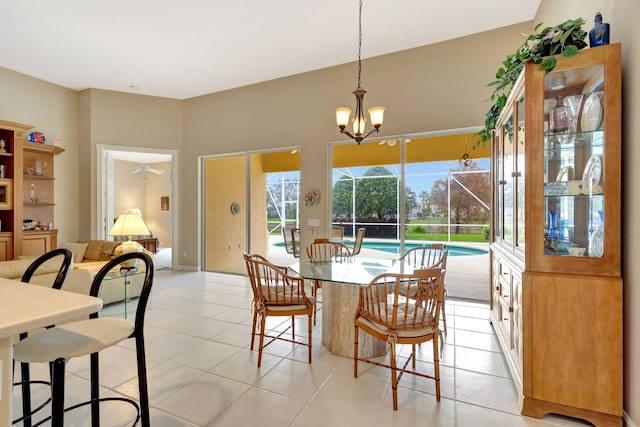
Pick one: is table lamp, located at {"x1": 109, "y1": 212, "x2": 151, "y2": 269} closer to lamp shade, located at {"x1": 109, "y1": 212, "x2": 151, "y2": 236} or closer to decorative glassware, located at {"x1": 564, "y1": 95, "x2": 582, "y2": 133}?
lamp shade, located at {"x1": 109, "y1": 212, "x2": 151, "y2": 236}

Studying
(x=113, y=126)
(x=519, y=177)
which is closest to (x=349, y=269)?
(x=519, y=177)

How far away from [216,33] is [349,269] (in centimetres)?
349

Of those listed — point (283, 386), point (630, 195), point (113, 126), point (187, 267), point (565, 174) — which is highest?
point (113, 126)

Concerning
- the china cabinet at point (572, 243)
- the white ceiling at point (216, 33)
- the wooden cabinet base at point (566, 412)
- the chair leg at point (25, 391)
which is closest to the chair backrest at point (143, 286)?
the chair leg at point (25, 391)

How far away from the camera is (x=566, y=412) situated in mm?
1896

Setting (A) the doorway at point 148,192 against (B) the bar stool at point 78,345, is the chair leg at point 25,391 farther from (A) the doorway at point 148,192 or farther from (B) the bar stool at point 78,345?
(A) the doorway at point 148,192

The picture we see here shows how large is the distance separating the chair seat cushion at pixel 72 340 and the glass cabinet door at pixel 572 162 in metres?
2.46

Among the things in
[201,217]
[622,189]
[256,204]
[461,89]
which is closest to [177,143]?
[201,217]

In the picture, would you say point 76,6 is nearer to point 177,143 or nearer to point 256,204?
point 177,143

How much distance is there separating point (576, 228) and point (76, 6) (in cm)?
527

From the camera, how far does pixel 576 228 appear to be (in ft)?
6.73

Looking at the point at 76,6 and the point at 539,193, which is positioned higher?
the point at 76,6

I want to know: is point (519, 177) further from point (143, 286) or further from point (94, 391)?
point (94, 391)

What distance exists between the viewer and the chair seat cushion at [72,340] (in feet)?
4.14
